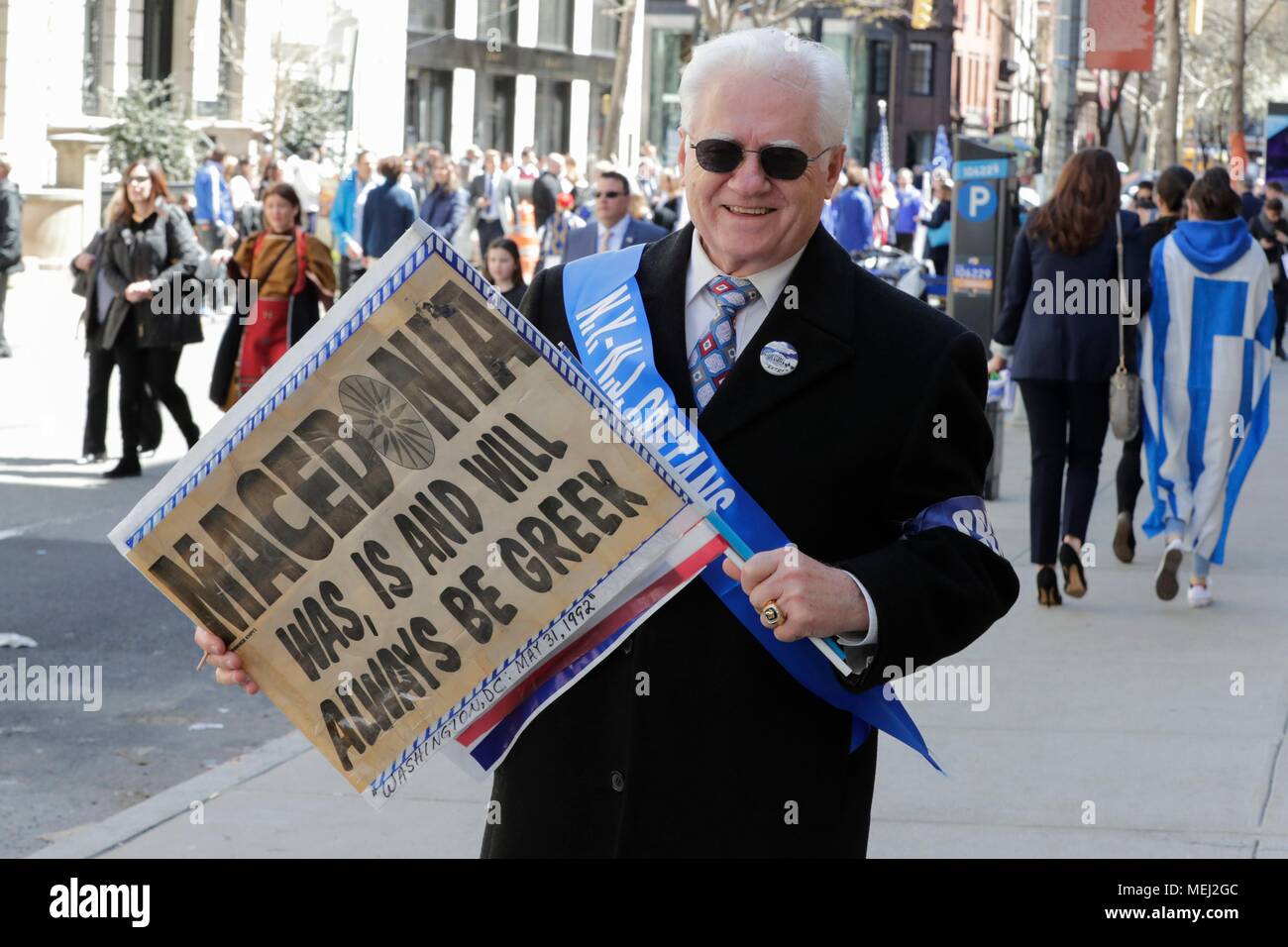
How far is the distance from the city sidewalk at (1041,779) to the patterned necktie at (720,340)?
2803 mm

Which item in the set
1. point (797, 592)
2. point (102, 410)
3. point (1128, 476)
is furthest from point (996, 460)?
point (797, 592)

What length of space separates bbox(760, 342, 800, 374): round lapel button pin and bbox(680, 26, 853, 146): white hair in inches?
11.4

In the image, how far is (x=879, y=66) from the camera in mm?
80875

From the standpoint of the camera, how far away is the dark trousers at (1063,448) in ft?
30.7

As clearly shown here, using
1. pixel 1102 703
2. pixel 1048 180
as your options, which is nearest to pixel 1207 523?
pixel 1102 703

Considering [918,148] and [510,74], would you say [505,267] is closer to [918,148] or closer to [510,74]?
[510,74]

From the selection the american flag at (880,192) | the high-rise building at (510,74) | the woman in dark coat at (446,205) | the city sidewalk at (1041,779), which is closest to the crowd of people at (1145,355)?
the city sidewalk at (1041,779)

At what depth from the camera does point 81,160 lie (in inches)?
1037

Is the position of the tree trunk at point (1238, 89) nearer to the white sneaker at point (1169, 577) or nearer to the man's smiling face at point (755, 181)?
the white sneaker at point (1169, 577)

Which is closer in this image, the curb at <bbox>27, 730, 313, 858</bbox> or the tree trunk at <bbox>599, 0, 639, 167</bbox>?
the curb at <bbox>27, 730, 313, 858</bbox>

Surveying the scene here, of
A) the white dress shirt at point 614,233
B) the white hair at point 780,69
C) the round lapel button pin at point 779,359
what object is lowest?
the white dress shirt at point 614,233

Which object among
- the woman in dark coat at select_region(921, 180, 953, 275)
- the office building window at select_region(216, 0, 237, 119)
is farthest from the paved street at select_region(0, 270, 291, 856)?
the office building window at select_region(216, 0, 237, 119)

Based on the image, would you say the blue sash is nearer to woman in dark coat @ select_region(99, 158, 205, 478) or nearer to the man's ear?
the man's ear

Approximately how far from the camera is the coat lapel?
281 centimetres
